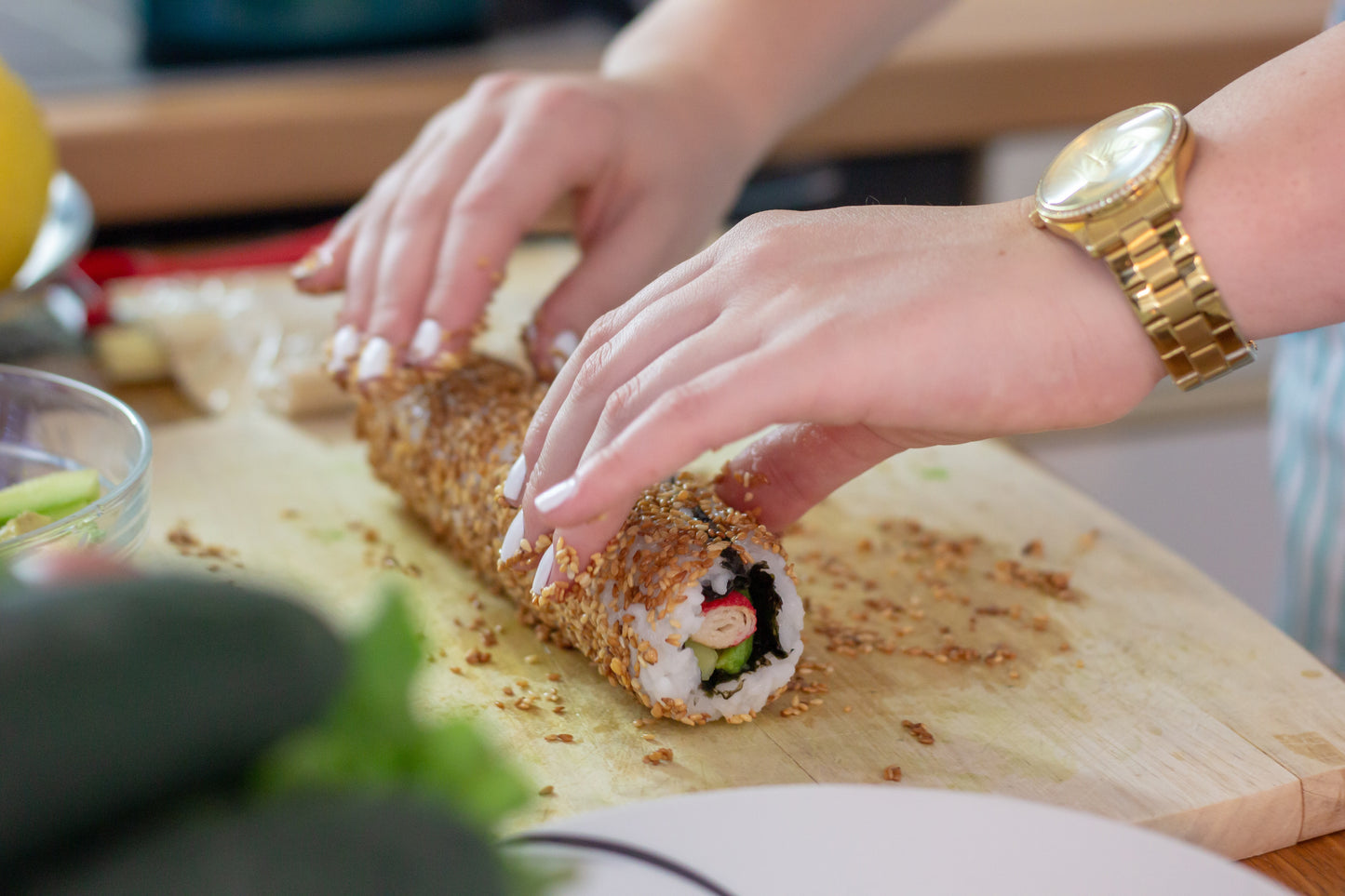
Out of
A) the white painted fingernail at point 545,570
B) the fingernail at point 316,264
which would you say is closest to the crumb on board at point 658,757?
the white painted fingernail at point 545,570

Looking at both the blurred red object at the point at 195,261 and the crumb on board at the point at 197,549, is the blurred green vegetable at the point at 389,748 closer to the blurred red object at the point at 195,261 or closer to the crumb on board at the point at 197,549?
the crumb on board at the point at 197,549

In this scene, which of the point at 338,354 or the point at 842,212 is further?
the point at 338,354

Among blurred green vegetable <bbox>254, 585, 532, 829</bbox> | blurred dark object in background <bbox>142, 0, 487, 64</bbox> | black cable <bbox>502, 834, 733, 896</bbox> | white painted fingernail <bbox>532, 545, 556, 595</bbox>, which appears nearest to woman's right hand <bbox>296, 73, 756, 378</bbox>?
white painted fingernail <bbox>532, 545, 556, 595</bbox>

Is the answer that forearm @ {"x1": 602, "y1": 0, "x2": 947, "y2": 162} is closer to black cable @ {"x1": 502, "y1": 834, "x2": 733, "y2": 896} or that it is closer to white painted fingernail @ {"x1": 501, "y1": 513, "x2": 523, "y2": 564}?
white painted fingernail @ {"x1": 501, "y1": 513, "x2": 523, "y2": 564}

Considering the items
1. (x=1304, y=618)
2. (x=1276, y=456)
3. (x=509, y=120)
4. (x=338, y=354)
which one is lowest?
(x=1304, y=618)

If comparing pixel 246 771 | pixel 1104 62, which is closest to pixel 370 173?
pixel 1104 62

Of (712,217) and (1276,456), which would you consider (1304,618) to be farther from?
(712,217)
